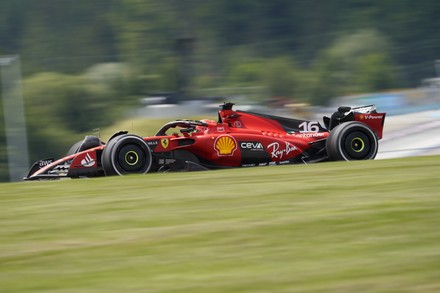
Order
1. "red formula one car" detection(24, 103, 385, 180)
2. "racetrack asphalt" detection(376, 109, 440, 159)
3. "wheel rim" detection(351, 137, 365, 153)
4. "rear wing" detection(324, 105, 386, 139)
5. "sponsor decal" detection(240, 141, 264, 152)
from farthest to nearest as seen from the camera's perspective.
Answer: "racetrack asphalt" detection(376, 109, 440, 159) < "rear wing" detection(324, 105, 386, 139) < "wheel rim" detection(351, 137, 365, 153) < "sponsor decal" detection(240, 141, 264, 152) < "red formula one car" detection(24, 103, 385, 180)

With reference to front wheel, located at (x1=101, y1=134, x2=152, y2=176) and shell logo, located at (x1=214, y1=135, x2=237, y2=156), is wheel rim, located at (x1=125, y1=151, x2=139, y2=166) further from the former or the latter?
shell logo, located at (x1=214, y1=135, x2=237, y2=156)

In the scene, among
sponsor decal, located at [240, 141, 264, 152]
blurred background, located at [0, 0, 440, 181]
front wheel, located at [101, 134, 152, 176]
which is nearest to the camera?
front wheel, located at [101, 134, 152, 176]

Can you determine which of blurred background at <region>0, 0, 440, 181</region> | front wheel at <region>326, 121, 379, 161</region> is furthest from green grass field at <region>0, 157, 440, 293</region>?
blurred background at <region>0, 0, 440, 181</region>

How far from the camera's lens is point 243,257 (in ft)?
19.1

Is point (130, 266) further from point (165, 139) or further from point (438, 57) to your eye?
point (438, 57)

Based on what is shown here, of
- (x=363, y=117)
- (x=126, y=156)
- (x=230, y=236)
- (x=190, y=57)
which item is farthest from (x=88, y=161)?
(x=190, y=57)

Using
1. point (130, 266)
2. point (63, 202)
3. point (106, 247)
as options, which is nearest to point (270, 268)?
point (130, 266)

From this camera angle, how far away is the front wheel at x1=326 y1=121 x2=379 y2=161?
12.9 metres

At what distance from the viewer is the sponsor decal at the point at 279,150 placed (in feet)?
43.2

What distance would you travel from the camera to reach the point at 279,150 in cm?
1323

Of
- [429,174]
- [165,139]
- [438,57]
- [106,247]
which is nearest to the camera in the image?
[106,247]

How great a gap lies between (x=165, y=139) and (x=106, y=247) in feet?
21.0

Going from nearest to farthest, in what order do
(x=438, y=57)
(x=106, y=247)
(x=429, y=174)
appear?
(x=106, y=247) → (x=429, y=174) → (x=438, y=57)

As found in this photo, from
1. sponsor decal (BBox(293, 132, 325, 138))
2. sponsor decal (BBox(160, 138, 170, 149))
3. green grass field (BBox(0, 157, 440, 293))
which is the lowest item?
green grass field (BBox(0, 157, 440, 293))
